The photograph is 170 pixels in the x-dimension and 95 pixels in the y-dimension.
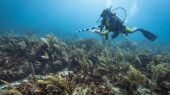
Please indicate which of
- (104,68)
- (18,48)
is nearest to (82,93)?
(104,68)

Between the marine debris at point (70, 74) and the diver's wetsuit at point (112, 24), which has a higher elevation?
the diver's wetsuit at point (112, 24)

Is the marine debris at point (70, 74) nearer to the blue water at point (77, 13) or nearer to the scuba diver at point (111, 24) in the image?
the scuba diver at point (111, 24)

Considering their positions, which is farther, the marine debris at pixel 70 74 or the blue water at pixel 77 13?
the blue water at pixel 77 13

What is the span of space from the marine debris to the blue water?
49.3 m

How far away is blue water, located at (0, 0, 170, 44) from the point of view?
3108 inches

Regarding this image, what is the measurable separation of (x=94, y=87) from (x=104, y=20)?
3756 mm

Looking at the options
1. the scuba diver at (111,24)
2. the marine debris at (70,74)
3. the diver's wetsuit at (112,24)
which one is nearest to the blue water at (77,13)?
the marine debris at (70,74)

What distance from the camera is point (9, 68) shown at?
28.2 feet

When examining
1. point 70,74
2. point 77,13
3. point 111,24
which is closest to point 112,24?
point 111,24

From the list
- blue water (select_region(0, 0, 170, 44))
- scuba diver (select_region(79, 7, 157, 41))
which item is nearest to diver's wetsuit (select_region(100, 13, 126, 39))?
scuba diver (select_region(79, 7, 157, 41))

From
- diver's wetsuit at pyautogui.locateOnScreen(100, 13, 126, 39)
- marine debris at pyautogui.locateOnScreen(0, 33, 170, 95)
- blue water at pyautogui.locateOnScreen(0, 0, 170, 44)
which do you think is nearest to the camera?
marine debris at pyautogui.locateOnScreen(0, 33, 170, 95)

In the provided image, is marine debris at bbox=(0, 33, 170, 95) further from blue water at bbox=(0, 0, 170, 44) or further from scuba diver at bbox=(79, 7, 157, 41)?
blue water at bbox=(0, 0, 170, 44)

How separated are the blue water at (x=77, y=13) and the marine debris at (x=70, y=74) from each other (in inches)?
1940

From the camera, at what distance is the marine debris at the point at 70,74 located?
5.49 meters
